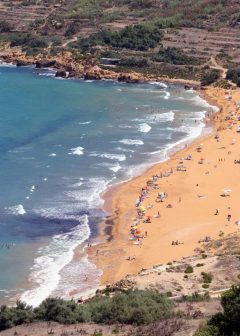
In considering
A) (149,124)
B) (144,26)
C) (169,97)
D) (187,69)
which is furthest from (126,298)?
(144,26)

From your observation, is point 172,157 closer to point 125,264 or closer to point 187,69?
point 125,264

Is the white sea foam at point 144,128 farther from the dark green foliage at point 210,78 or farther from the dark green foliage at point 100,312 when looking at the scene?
Result: the dark green foliage at point 100,312

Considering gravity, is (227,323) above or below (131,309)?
above

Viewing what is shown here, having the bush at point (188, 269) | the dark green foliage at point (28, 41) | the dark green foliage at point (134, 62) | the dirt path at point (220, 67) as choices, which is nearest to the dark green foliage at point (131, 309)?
the bush at point (188, 269)

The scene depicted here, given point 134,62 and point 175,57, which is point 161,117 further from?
point 134,62

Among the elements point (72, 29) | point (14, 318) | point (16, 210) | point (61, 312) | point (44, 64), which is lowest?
point (44, 64)

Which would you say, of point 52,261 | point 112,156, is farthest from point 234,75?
point 52,261
